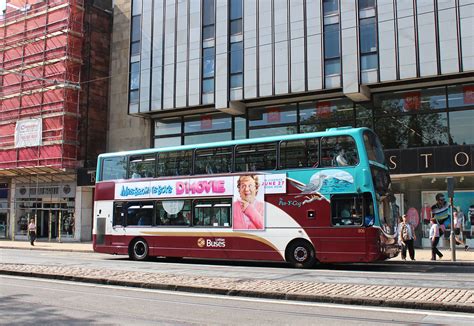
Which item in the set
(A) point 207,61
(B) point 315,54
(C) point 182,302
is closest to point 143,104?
(A) point 207,61

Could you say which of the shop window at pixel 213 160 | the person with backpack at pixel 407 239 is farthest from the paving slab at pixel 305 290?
the person with backpack at pixel 407 239

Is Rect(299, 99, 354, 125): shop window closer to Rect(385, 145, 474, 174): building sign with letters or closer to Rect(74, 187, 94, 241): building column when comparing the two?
Rect(385, 145, 474, 174): building sign with letters

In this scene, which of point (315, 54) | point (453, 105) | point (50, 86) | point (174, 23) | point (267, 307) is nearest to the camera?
point (267, 307)

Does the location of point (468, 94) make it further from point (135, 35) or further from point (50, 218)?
point (50, 218)

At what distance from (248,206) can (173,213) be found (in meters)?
3.31

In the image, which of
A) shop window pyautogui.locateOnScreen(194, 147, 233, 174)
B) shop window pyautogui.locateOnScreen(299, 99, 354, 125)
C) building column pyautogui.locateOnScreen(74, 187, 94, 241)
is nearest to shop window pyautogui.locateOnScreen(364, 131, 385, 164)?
shop window pyautogui.locateOnScreen(194, 147, 233, 174)

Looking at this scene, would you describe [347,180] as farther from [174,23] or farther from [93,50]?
[93,50]

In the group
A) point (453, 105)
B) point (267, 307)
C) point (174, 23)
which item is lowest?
point (267, 307)

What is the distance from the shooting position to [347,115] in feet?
90.1

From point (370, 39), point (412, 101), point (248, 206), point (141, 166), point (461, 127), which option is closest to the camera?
point (248, 206)

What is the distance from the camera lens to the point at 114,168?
802 inches

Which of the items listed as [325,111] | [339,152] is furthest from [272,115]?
[339,152]

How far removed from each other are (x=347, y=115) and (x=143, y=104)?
13185mm

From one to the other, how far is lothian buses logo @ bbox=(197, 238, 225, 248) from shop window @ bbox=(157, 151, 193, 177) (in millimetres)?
2536
